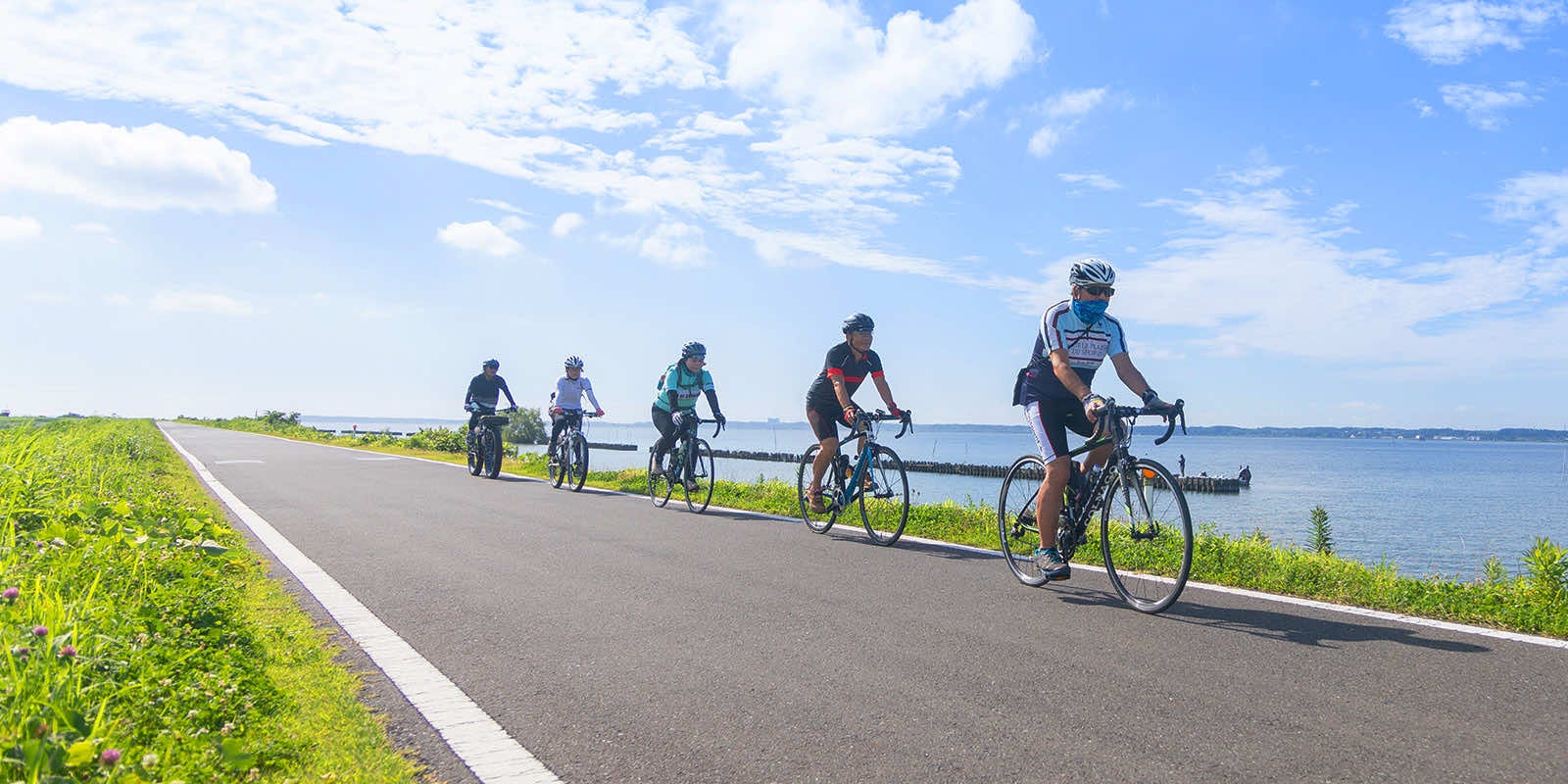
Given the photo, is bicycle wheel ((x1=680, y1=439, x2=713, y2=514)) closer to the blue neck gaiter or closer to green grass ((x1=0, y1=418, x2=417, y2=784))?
green grass ((x1=0, y1=418, x2=417, y2=784))

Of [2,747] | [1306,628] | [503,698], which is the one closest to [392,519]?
[503,698]

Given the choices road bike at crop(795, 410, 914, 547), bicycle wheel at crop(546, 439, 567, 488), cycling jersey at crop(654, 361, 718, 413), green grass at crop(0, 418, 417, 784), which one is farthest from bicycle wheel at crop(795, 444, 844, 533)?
bicycle wheel at crop(546, 439, 567, 488)

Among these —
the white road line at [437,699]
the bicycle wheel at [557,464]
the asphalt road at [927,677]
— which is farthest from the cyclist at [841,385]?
the bicycle wheel at [557,464]

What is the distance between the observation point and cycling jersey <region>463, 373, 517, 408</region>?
57.3 ft

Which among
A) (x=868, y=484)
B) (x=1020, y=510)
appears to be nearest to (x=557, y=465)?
(x=868, y=484)

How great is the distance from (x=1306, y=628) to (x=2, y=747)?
18.2 ft

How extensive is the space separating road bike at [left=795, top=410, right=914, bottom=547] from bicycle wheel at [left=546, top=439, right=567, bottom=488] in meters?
6.15

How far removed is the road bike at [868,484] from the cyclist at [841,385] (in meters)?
0.09

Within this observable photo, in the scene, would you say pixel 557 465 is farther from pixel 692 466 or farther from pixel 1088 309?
pixel 1088 309

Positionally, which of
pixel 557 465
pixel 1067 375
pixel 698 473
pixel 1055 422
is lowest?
pixel 557 465

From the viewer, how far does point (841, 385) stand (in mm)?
9062

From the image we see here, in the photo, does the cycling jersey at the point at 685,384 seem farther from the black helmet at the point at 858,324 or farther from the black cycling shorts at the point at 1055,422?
the black cycling shorts at the point at 1055,422

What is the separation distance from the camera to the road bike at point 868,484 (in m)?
8.89

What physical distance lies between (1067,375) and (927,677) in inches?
99.0
